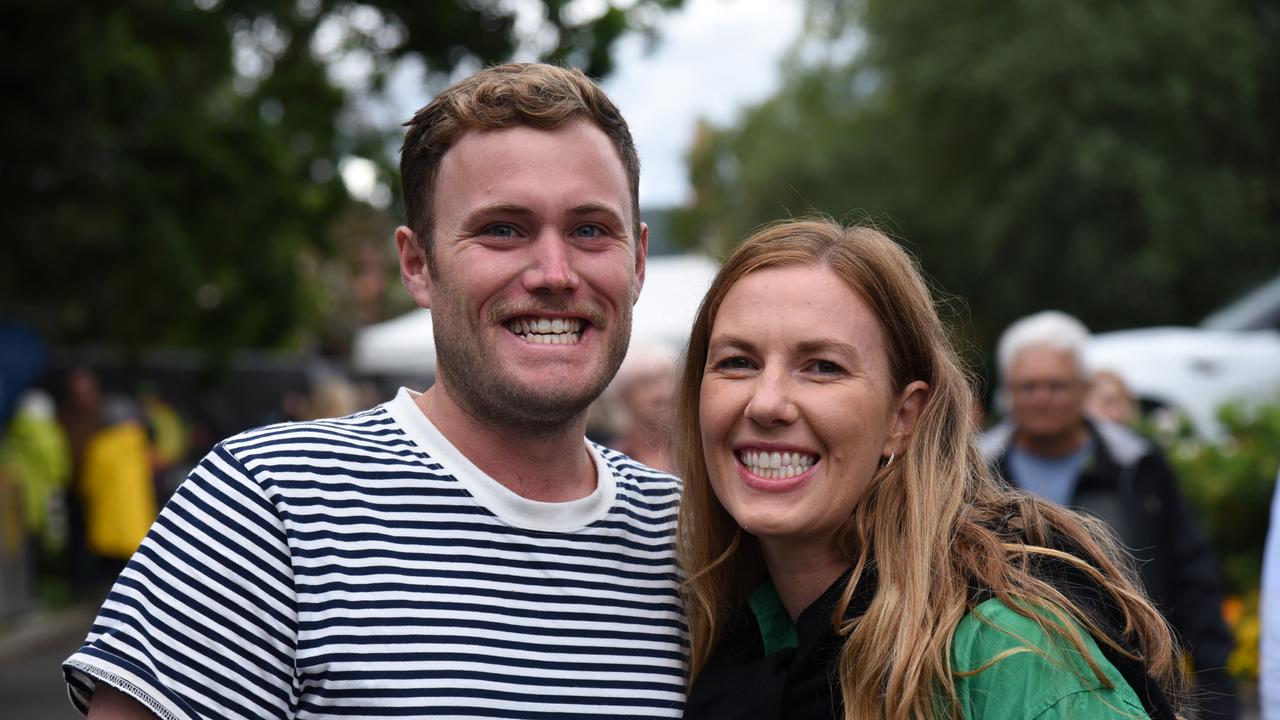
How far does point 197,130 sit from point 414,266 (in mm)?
8708

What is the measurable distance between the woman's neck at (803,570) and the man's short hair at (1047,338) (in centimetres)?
297

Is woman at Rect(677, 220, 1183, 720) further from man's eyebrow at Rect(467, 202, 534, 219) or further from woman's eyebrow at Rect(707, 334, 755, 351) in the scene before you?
man's eyebrow at Rect(467, 202, 534, 219)

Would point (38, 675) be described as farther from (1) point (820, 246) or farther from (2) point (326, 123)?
(1) point (820, 246)

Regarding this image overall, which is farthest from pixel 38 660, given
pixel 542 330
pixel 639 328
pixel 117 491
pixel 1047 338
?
pixel 542 330

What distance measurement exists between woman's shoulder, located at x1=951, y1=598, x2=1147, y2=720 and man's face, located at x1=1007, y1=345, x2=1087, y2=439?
304cm

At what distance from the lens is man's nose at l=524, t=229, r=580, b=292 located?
8.09ft

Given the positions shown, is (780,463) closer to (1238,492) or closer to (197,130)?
(1238,492)

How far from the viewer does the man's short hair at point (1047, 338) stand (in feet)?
17.1

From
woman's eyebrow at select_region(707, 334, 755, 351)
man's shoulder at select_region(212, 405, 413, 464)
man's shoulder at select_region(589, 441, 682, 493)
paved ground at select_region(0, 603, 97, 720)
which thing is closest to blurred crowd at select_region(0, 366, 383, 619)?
paved ground at select_region(0, 603, 97, 720)

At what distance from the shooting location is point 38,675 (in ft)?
31.7

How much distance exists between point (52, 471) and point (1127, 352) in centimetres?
972

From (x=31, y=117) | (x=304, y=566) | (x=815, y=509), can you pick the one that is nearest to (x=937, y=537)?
(x=815, y=509)

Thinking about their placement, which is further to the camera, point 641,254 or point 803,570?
point 641,254

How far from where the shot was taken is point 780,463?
2.44 m
